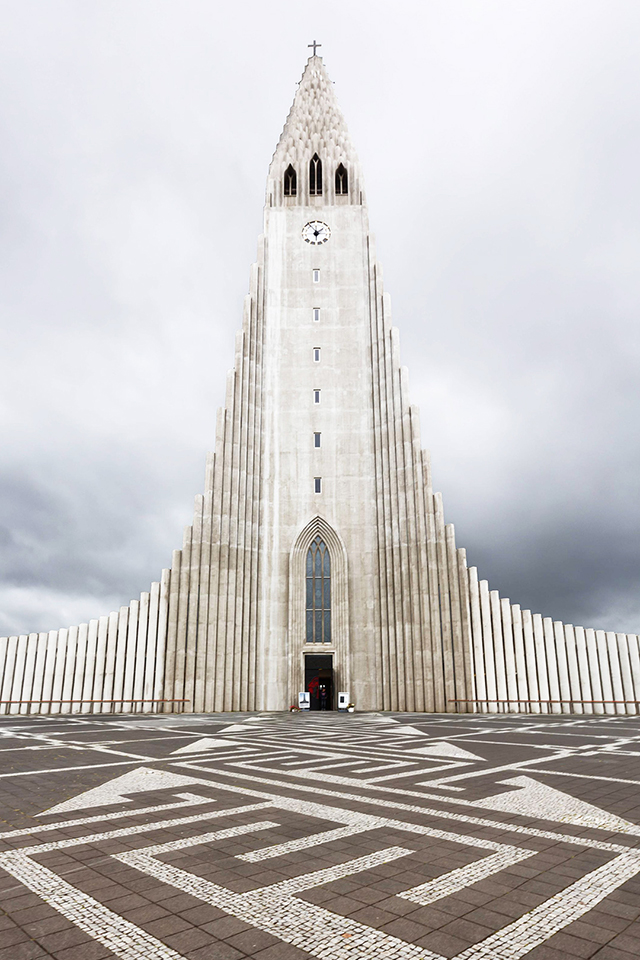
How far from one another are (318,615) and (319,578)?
2.16 m

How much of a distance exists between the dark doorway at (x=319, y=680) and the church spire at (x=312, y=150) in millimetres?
30938

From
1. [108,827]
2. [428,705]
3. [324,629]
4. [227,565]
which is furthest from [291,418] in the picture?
[108,827]

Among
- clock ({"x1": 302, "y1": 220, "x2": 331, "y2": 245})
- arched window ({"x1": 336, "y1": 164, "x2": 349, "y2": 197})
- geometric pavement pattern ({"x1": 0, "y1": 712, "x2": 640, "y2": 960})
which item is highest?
arched window ({"x1": 336, "y1": 164, "x2": 349, "y2": 197})

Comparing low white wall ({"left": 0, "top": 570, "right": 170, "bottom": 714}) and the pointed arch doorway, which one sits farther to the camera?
the pointed arch doorway

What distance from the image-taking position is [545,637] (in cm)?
3222

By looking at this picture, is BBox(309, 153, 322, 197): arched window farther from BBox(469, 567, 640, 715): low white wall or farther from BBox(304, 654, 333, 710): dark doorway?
BBox(304, 654, 333, 710): dark doorway

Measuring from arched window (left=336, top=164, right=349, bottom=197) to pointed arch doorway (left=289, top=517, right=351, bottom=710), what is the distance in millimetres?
23878

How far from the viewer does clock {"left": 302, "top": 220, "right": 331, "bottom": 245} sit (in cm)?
4166

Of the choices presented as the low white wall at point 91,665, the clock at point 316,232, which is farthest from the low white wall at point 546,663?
the clock at point 316,232

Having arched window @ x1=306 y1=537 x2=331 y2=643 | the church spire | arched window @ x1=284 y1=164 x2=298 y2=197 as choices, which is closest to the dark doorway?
arched window @ x1=306 y1=537 x2=331 y2=643

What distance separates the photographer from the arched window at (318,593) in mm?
35344

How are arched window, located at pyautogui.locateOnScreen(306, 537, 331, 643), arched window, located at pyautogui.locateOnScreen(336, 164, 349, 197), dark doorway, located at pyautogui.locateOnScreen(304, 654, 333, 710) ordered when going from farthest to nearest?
arched window, located at pyautogui.locateOnScreen(336, 164, 349, 197) < arched window, located at pyautogui.locateOnScreen(306, 537, 331, 643) < dark doorway, located at pyautogui.locateOnScreen(304, 654, 333, 710)

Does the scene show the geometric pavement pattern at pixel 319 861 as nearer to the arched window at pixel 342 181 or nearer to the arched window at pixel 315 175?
the arched window at pixel 342 181

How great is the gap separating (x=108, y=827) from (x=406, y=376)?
108 feet
